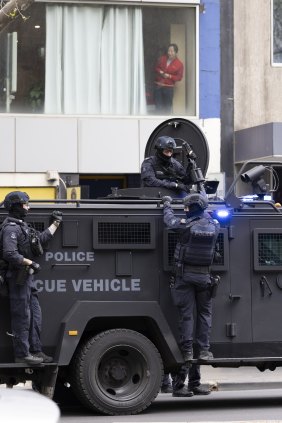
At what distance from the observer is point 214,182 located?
39.6 feet

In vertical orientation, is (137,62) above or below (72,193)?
above

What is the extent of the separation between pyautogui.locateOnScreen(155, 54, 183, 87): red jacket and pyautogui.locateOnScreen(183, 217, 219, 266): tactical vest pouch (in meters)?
11.1

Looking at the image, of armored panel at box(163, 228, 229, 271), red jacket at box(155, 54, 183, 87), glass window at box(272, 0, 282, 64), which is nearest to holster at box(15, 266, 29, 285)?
armored panel at box(163, 228, 229, 271)

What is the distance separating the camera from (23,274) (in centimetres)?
1040

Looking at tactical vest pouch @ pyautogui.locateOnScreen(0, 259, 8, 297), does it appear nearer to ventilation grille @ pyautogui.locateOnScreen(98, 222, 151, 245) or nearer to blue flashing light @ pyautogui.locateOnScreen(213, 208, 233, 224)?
ventilation grille @ pyautogui.locateOnScreen(98, 222, 151, 245)

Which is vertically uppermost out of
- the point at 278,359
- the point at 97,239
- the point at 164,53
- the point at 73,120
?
the point at 164,53

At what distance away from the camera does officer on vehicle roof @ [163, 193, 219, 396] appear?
10859 mm

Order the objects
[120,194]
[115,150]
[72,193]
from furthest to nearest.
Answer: [115,150] < [72,193] < [120,194]

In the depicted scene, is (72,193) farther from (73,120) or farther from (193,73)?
(193,73)

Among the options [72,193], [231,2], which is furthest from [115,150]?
[231,2]

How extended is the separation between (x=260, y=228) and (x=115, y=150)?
10.1 m

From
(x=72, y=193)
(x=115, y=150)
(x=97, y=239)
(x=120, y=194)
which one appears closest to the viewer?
(x=97, y=239)

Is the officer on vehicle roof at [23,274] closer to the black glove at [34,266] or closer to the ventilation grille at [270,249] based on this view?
the black glove at [34,266]

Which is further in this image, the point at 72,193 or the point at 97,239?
the point at 72,193
